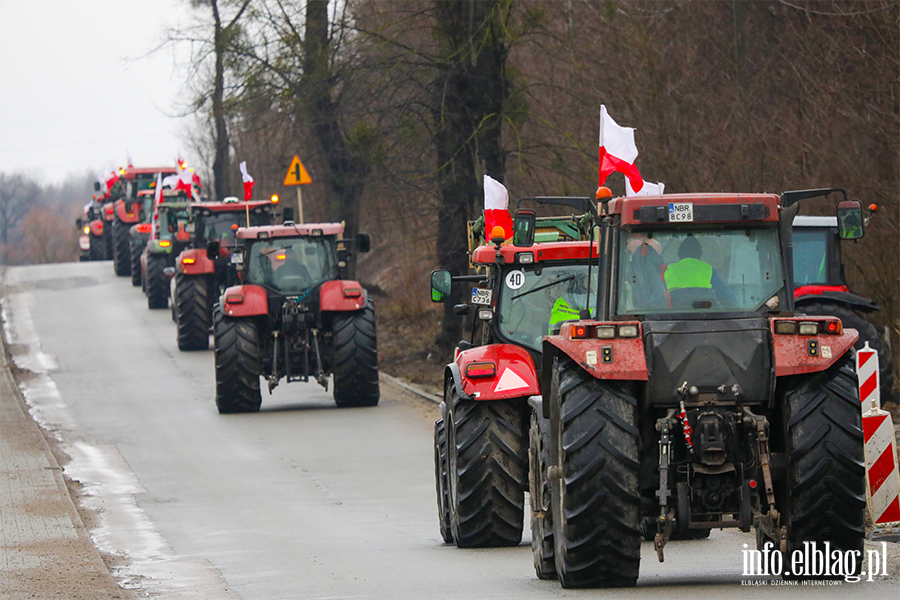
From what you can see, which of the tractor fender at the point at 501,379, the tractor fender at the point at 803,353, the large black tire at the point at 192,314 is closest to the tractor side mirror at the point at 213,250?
the large black tire at the point at 192,314

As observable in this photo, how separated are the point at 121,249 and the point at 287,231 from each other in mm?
20262

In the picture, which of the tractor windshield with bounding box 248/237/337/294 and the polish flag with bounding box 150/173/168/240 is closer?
the tractor windshield with bounding box 248/237/337/294

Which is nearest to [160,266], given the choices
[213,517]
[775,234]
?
[213,517]

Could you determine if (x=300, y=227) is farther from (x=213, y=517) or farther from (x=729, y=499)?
(x=729, y=499)

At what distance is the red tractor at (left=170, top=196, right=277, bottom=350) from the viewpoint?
26266 millimetres

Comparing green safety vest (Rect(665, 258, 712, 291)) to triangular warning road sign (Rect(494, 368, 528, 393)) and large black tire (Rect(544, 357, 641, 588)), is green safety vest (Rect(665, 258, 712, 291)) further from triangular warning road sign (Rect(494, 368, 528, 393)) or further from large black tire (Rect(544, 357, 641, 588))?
triangular warning road sign (Rect(494, 368, 528, 393))

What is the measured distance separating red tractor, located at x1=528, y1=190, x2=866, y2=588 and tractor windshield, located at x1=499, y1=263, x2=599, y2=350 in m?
2.80

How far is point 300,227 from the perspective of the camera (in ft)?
67.7

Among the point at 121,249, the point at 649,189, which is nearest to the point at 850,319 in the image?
the point at 649,189

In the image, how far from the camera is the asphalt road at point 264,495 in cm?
877

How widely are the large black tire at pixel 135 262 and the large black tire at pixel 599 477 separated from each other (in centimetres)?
3088

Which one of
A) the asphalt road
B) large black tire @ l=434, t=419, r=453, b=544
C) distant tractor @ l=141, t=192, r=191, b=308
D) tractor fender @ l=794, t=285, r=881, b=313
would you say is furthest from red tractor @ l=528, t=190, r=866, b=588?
distant tractor @ l=141, t=192, r=191, b=308

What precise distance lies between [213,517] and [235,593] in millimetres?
4110

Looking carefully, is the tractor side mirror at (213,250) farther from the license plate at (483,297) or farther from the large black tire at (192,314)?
the license plate at (483,297)
